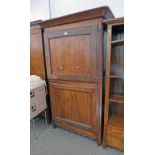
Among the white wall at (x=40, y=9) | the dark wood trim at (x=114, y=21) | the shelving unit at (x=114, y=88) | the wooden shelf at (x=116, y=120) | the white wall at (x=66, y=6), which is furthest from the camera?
the white wall at (x=40, y=9)

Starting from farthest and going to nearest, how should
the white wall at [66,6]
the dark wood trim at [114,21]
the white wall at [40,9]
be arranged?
the white wall at [40,9], the white wall at [66,6], the dark wood trim at [114,21]

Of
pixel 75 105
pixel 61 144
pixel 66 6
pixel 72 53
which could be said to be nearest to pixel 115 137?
pixel 75 105

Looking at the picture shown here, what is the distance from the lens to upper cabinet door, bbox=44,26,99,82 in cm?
159

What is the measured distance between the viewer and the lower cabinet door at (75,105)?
173cm

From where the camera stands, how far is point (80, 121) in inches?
73.9

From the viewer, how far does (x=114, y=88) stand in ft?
6.41

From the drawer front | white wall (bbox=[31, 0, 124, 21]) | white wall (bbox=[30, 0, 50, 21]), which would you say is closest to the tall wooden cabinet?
the drawer front

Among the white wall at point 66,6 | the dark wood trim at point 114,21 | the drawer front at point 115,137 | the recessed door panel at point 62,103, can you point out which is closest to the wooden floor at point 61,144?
the drawer front at point 115,137

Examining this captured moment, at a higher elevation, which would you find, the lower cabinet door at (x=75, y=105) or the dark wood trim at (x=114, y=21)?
the dark wood trim at (x=114, y=21)

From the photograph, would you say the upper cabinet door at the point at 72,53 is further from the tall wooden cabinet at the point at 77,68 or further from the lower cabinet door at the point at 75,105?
the lower cabinet door at the point at 75,105

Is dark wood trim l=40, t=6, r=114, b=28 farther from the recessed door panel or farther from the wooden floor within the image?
the wooden floor

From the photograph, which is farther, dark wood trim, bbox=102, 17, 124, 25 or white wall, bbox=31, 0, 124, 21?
white wall, bbox=31, 0, 124, 21
